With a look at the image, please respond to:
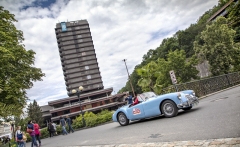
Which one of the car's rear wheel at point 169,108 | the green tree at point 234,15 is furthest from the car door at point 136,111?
the green tree at point 234,15

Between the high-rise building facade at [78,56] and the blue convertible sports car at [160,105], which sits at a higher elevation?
the high-rise building facade at [78,56]

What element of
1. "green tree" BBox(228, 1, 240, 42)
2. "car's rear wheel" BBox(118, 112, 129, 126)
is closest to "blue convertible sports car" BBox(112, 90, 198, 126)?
"car's rear wheel" BBox(118, 112, 129, 126)

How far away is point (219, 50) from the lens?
27125 millimetres

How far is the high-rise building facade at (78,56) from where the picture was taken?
8062 centimetres

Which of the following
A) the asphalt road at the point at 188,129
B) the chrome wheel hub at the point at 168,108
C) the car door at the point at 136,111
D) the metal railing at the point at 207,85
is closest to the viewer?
the asphalt road at the point at 188,129

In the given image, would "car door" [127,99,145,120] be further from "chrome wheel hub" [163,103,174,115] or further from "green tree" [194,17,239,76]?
"green tree" [194,17,239,76]

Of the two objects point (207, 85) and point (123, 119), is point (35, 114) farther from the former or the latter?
point (123, 119)

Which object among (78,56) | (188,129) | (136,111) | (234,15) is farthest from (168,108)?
(78,56)

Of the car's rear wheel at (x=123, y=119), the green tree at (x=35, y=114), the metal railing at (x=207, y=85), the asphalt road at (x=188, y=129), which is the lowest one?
Result: the asphalt road at (x=188, y=129)

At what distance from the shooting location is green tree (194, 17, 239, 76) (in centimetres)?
2702

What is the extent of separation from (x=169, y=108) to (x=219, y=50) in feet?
79.5

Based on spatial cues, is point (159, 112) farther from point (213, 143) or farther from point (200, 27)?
point (200, 27)

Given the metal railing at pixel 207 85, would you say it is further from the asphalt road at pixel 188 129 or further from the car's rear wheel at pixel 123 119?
the asphalt road at pixel 188 129

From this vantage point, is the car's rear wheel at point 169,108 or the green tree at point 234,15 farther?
the car's rear wheel at point 169,108
